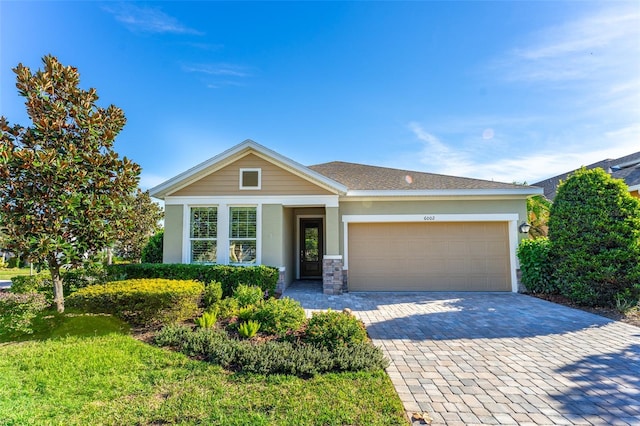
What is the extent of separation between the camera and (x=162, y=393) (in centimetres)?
344

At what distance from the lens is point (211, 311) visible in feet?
20.0

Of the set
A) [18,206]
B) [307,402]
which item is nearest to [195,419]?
[307,402]

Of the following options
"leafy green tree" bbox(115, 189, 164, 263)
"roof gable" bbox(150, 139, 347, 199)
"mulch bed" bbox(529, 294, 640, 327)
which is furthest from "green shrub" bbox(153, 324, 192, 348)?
"leafy green tree" bbox(115, 189, 164, 263)

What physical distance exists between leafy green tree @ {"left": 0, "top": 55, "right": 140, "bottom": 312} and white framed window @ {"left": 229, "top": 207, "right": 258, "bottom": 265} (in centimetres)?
338

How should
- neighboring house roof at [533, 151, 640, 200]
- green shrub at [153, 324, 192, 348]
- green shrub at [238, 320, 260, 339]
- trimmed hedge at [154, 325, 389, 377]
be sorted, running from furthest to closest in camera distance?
neighboring house roof at [533, 151, 640, 200] < green shrub at [238, 320, 260, 339] < green shrub at [153, 324, 192, 348] < trimmed hedge at [154, 325, 389, 377]

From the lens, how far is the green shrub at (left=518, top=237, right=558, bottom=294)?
9.30 m

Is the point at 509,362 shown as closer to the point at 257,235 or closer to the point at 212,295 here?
the point at 212,295

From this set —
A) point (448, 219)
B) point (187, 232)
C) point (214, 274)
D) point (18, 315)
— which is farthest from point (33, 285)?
point (448, 219)

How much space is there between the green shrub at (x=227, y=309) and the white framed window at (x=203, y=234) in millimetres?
3523

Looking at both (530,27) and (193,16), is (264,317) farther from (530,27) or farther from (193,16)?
(530,27)

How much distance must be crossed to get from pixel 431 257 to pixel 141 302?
342 inches

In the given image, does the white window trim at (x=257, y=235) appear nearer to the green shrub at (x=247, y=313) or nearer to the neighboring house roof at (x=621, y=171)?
the green shrub at (x=247, y=313)

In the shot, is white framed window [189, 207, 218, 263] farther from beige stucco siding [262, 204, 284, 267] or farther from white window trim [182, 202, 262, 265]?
beige stucco siding [262, 204, 284, 267]

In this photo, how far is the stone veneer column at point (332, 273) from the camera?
952 cm
